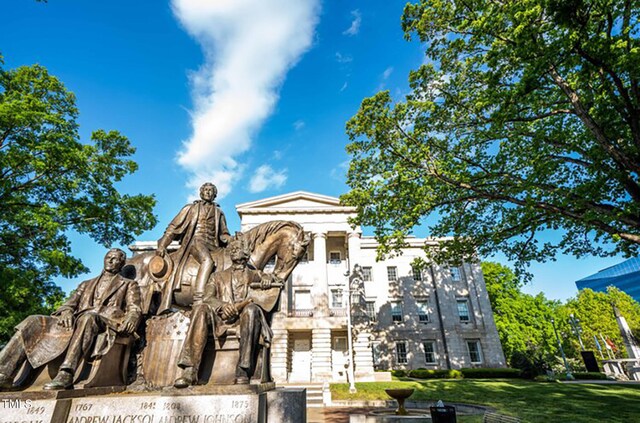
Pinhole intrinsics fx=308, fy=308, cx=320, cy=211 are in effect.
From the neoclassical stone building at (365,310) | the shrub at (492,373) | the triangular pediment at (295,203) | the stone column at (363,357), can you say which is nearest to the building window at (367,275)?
the neoclassical stone building at (365,310)

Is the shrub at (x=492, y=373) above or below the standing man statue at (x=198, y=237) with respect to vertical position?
below

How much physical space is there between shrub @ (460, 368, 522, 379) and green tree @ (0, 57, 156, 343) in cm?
3186

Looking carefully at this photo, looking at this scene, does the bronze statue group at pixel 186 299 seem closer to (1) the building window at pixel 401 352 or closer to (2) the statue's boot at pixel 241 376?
(2) the statue's boot at pixel 241 376

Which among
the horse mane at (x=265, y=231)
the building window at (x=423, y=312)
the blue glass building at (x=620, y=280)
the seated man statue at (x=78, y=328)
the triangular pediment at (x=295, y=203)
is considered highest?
the blue glass building at (x=620, y=280)

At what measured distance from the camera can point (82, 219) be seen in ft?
52.7

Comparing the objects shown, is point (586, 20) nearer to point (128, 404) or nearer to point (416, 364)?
point (128, 404)

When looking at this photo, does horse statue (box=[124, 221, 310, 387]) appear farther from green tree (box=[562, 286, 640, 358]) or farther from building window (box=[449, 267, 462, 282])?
green tree (box=[562, 286, 640, 358])

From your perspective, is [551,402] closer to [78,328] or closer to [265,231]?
[265,231]

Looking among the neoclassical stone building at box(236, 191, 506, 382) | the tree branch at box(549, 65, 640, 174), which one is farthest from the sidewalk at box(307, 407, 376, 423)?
the neoclassical stone building at box(236, 191, 506, 382)

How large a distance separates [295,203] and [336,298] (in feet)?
39.3

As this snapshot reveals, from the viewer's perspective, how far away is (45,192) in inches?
619

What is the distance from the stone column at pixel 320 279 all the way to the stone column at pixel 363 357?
4.05 meters

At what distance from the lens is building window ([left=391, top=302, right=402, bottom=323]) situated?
37656 millimetres

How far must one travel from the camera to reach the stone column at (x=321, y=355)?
27391mm
